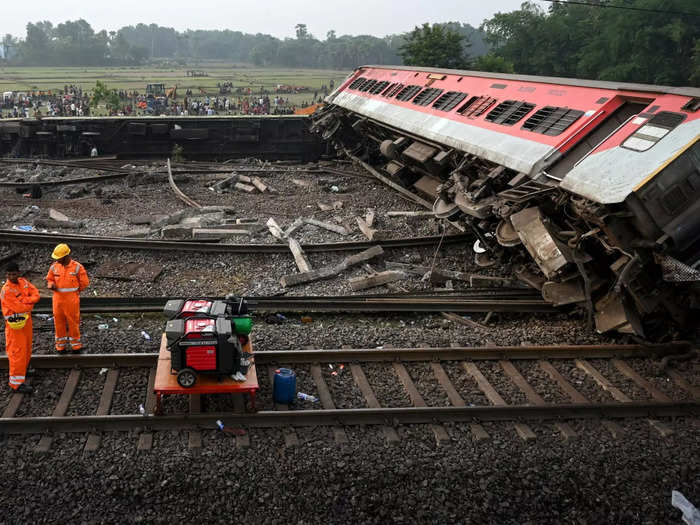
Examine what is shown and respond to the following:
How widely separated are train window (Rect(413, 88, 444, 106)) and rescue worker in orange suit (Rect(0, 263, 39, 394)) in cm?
1150

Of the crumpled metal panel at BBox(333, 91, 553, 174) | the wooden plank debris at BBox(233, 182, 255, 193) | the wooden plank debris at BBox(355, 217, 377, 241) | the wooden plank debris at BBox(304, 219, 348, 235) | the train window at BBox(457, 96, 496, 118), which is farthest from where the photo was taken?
the wooden plank debris at BBox(233, 182, 255, 193)

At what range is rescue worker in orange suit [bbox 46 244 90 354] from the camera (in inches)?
255

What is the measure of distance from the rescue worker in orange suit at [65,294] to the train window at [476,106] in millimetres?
8976

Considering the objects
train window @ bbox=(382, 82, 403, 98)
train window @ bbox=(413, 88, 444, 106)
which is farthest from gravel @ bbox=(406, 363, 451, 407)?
train window @ bbox=(382, 82, 403, 98)

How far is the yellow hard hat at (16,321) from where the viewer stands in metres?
5.88

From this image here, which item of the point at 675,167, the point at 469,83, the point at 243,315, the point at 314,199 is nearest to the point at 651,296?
the point at 675,167

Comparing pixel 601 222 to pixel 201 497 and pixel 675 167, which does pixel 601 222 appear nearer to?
pixel 675 167

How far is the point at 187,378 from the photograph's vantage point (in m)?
5.50

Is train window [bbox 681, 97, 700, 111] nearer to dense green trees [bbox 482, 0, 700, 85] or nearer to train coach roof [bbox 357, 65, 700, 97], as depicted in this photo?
train coach roof [bbox 357, 65, 700, 97]

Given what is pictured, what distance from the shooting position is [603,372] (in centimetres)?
722

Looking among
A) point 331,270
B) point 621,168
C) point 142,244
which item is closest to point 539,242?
point 621,168

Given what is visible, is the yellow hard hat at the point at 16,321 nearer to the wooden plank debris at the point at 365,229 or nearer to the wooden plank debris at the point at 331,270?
the wooden plank debris at the point at 331,270

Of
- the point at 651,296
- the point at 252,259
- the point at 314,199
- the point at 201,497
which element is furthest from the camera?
the point at 314,199

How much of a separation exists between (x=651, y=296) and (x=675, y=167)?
5.65 ft
